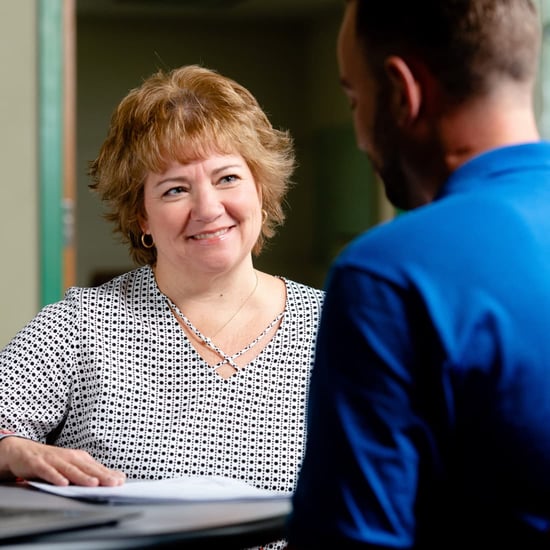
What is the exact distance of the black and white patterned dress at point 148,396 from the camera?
1803mm

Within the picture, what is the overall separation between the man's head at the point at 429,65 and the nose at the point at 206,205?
1056 mm

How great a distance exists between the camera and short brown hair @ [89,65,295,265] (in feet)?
6.21

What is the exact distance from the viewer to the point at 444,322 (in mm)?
734

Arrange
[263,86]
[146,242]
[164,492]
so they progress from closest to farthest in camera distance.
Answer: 1. [164,492]
2. [146,242]
3. [263,86]

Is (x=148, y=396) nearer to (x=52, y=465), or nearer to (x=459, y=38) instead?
(x=52, y=465)

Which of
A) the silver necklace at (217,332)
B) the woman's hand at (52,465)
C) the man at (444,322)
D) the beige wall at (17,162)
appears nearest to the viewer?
the man at (444,322)

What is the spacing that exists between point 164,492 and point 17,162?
96.7 inches

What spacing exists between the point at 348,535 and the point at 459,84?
0.38m

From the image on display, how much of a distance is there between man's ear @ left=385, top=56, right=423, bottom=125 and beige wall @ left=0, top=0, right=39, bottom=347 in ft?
9.56

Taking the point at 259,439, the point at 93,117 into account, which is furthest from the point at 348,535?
the point at 93,117

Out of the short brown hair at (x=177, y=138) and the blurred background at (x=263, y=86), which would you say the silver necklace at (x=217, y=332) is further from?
the blurred background at (x=263, y=86)

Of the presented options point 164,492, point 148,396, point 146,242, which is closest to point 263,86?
point 146,242

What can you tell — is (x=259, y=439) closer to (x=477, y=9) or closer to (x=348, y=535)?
(x=348, y=535)

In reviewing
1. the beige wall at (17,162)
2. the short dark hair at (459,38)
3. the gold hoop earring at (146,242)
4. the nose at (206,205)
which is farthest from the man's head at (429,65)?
the beige wall at (17,162)
